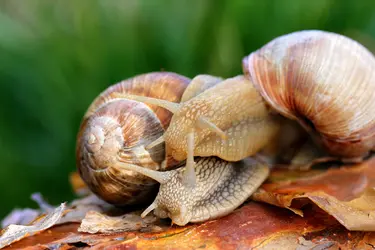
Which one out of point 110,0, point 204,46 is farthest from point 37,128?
point 204,46

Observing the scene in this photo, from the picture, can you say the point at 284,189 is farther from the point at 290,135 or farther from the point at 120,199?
the point at 120,199

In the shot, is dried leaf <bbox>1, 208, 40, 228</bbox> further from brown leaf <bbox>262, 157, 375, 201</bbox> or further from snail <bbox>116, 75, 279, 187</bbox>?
brown leaf <bbox>262, 157, 375, 201</bbox>

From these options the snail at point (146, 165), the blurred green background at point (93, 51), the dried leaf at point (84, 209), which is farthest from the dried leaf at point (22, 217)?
the blurred green background at point (93, 51)

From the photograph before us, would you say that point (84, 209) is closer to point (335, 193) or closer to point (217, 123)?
point (217, 123)

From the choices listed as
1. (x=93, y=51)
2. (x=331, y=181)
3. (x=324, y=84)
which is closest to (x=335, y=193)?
(x=331, y=181)

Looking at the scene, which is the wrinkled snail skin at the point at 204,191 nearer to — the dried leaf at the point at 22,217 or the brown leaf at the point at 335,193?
the brown leaf at the point at 335,193

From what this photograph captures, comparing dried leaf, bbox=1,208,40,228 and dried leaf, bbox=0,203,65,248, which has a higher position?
dried leaf, bbox=0,203,65,248

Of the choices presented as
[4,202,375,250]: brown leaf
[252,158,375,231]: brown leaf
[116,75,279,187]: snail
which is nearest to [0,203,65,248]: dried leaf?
[4,202,375,250]: brown leaf
